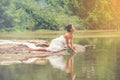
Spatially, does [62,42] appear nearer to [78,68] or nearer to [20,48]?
[20,48]

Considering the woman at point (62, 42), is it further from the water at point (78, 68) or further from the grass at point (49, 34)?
the water at point (78, 68)

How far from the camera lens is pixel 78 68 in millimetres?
7074

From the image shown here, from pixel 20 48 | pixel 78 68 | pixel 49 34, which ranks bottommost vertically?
pixel 78 68

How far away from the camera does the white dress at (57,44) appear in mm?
8391

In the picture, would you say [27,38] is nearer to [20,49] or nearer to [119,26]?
[20,49]

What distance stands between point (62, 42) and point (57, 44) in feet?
0.37

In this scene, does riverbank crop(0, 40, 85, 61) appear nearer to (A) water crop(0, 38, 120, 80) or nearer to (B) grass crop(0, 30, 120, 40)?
(B) grass crop(0, 30, 120, 40)

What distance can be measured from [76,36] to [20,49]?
1142 mm

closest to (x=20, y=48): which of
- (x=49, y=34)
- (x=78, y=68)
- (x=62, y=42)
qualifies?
(x=49, y=34)

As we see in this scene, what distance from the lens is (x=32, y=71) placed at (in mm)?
6953

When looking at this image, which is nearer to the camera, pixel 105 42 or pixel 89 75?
pixel 89 75

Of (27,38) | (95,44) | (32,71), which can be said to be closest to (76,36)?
(95,44)

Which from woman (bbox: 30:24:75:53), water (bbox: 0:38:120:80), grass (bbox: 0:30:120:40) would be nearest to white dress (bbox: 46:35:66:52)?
woman (bbox: 30:24:75:53)

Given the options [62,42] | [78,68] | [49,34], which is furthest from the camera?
[49,34]
